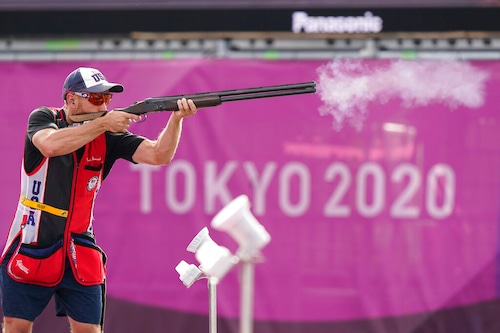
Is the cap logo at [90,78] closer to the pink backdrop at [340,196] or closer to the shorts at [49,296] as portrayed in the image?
the shorts at [49,296]

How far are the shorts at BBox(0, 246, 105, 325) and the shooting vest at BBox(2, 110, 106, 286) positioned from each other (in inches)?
1.7

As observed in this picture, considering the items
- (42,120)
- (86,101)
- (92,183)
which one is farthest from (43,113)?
(92,183)

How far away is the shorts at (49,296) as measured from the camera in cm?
470

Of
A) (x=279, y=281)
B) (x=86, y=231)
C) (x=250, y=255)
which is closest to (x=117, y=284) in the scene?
(x=279, y=281)

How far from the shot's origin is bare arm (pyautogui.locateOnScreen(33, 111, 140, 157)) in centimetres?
444

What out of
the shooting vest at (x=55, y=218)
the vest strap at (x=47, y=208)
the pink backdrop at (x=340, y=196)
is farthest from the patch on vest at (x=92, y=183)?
the pink backdrop at (x=340, y=196)

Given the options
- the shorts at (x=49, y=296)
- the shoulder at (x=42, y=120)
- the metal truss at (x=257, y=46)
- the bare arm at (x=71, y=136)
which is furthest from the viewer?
the metal truss at (x=257, y=46)

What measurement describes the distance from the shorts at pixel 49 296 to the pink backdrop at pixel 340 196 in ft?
6.04

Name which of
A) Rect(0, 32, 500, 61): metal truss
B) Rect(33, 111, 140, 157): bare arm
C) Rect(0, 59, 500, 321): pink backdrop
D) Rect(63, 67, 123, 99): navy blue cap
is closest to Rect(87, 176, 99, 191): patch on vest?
Rect(33, 111, 140, 157): bare arm

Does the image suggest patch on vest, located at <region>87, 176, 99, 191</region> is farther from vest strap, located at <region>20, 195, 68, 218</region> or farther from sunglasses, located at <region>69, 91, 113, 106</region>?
sunglasses, located at <region>69, 91, 113, 106</region>

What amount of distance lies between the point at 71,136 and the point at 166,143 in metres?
0.48

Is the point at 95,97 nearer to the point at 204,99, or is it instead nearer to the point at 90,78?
the point at 90,78

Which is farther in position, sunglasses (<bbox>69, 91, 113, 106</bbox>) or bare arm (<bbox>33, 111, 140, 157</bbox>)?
sunglasses (<bbox>69, 91, 113, 106</bbox>)

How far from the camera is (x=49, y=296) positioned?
15.6ft
